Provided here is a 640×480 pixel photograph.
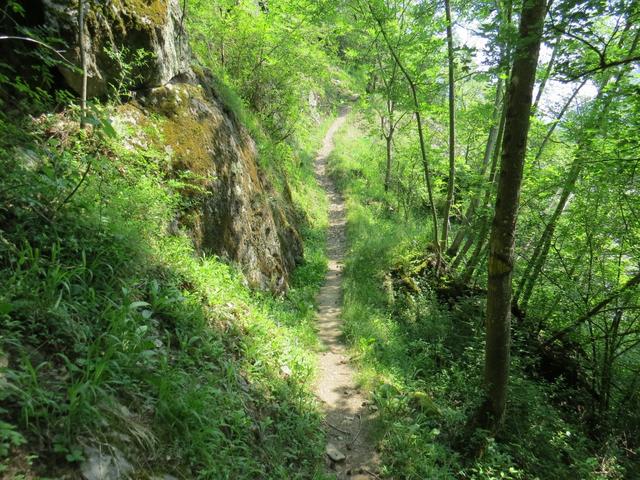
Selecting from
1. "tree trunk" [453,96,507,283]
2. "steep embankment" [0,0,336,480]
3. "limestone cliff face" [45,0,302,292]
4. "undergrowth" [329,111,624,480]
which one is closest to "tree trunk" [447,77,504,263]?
"tree trunk" [453,96,507,283]

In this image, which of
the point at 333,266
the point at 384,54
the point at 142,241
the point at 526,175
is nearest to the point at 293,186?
the point at 333,266

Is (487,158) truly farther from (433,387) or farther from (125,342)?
(125,342)

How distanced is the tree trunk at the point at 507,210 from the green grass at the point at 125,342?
2213 millimetres


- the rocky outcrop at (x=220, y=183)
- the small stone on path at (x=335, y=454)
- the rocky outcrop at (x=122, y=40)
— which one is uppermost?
the rocky outcrop at (x=122, y=40)

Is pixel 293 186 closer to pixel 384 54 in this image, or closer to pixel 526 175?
pixel 384 54

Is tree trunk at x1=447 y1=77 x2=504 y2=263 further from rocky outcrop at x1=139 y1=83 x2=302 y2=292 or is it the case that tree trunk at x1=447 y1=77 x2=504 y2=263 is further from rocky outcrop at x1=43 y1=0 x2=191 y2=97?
rocky outcrop at x1=43 y1=0 x2=191 y2=97

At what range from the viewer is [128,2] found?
4602 mm

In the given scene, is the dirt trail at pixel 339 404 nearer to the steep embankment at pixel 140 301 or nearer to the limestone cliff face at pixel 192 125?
the steep embankment at pixel 140 301

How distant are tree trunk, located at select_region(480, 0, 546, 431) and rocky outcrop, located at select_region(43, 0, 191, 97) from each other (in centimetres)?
413

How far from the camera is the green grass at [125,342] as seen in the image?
Answer: 6.47 feet

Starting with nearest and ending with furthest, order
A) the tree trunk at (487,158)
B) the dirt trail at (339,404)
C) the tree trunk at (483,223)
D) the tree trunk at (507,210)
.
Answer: the tree trunk at (507,210) → the dirt trail at (339,404) → the tree trunk at (483,223) → the tree trunk at (487,158)

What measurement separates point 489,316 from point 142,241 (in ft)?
12.8

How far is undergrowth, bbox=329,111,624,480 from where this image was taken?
4.19 m

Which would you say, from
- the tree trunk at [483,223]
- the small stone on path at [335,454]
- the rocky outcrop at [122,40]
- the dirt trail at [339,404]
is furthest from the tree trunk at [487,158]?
the rocky outcrop at [122,40]
